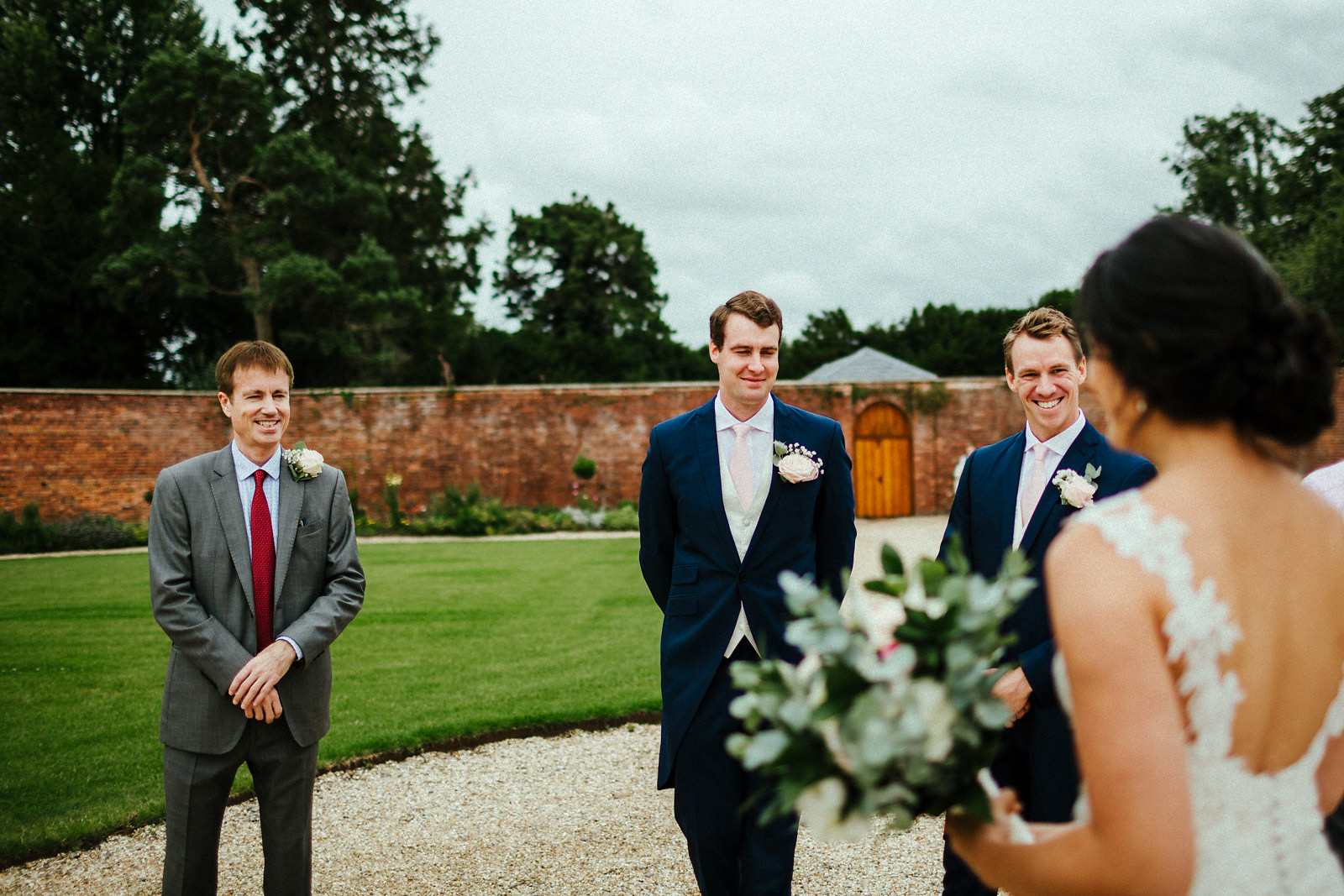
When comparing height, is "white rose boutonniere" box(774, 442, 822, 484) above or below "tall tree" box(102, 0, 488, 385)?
below

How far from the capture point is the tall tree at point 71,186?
2819 centimetres

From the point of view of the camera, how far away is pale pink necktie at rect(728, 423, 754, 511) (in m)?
3.27

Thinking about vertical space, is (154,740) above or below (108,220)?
below

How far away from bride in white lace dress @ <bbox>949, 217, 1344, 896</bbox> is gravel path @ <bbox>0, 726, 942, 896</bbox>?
2.83 meters

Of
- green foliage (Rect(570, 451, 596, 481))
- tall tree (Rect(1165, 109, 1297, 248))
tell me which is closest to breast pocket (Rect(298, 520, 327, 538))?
green foliage (Rect(570, 451, 596, 481))

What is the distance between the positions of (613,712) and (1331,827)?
16.2 feet

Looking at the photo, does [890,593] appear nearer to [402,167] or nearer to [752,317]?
[752,317]

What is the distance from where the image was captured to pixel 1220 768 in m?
1.32

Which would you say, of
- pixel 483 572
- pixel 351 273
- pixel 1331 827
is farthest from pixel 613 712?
pixel 351 273

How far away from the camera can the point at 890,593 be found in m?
1.38

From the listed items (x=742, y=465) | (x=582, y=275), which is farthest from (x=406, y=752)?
(x=582, y=275)

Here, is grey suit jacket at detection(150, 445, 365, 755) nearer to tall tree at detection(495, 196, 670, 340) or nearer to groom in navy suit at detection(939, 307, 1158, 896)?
groom in navy suit at detection(939, 307, 1158, 896)

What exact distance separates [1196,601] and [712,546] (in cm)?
204

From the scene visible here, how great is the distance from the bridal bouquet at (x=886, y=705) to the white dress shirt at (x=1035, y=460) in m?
1.80
